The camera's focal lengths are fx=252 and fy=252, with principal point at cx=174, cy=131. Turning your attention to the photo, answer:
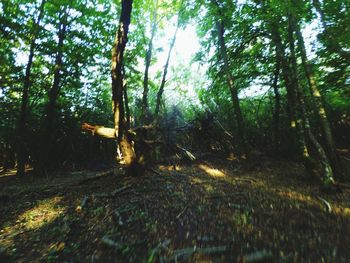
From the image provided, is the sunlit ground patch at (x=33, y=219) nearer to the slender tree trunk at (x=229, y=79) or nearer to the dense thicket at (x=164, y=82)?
the dense thicket at (x=164, y=82)

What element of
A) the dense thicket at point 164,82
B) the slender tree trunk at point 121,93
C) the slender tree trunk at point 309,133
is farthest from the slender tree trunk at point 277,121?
the slender tree trunk at point 121,93

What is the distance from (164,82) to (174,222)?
10770mm

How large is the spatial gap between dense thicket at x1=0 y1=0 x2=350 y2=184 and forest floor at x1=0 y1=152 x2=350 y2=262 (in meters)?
1.71

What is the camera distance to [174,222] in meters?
5.15

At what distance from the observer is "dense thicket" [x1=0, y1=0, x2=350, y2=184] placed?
848cm

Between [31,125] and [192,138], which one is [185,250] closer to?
[192,138]

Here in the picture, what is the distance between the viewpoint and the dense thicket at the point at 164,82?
8477 mm

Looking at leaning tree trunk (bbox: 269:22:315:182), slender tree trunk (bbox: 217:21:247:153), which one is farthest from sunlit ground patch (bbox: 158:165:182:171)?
leaning tree trunk (bbox: 269:22:315:182)

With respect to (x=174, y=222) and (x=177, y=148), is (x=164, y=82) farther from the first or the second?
(x=174, y=222)

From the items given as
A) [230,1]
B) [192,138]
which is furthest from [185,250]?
[192,138]

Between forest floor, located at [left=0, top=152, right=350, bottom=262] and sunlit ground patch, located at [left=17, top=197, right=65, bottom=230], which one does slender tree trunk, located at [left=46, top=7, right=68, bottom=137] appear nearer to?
forest floor, located at [left=0, top=152, right=350, bottom=262]

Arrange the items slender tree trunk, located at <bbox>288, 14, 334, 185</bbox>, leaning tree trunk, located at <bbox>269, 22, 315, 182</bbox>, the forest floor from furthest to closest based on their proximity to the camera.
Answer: leaning tree trunk, located at <bbox>269, 22, 315, 182</bbox>, slender tree trunk, located at <bbox>288, 14, 334, 185</bbox>, the forest floor

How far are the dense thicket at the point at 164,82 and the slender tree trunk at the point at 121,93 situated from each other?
34 mm

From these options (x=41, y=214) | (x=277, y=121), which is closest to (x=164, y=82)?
(x=277, y=121)
